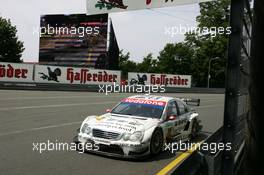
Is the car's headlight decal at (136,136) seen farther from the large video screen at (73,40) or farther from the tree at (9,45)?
the tree at (9,45)

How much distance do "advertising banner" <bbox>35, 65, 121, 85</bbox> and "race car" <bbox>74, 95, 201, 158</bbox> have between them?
24.0m

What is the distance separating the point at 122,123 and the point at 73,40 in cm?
4148

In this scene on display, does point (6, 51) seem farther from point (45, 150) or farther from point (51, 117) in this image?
point (45, 150)

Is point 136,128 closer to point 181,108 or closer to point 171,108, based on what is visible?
point 171,108

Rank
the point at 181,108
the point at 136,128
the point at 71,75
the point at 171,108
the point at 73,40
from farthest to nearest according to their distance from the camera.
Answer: the point at 73,40 < the point at 71,75 < the point at 181,108 < the point at 171,108 < the point at 136,128

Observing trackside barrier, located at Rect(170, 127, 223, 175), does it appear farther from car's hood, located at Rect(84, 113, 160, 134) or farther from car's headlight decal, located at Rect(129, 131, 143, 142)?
car's hood, located at Rect(84, 113, 160, 134)

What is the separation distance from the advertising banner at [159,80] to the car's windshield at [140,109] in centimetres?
3211

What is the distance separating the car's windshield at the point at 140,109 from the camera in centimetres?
1061

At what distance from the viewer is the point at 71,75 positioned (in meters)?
36.4

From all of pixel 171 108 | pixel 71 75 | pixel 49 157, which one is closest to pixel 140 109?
pixel 171 108

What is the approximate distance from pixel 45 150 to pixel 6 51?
55.5 metres

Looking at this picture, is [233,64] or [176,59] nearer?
[233,64]

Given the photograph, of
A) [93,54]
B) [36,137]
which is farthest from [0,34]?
[36,137]

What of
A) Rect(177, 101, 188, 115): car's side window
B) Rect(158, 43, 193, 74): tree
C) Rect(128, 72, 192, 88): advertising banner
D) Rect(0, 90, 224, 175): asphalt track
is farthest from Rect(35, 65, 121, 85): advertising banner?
Rect(158, 43, 193, 74): tree
